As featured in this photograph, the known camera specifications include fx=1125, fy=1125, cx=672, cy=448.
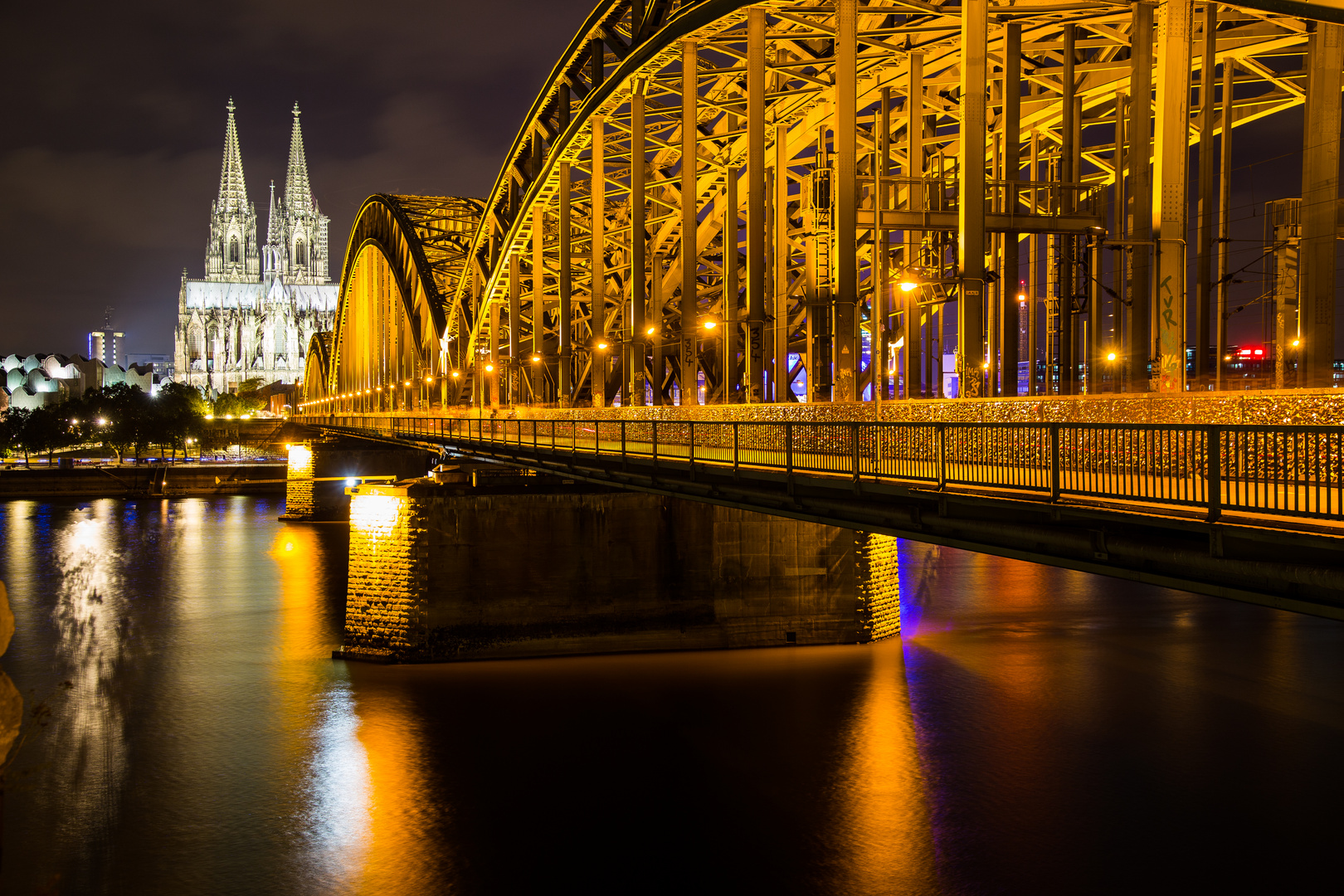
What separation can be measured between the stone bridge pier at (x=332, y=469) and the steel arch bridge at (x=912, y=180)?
2416 cm

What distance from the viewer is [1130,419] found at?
14352mm

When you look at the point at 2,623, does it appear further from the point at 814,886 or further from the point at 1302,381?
the point at 1302,381

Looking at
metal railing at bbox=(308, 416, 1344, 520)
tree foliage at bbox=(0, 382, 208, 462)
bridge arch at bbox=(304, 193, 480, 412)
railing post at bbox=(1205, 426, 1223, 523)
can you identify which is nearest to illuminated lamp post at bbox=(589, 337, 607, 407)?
metal railing at bbox=(308, 416, 1344, 520)

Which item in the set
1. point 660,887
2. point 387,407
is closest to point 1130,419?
point 660,887

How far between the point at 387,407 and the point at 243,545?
1379 inches

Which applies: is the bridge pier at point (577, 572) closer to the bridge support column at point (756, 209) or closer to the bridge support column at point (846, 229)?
the bridge support column at point (756, 209)

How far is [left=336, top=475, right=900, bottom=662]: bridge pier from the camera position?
2820cm

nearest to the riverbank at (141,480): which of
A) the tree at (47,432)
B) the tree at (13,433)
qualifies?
the tree at (47,432)

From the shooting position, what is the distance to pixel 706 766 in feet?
72.8

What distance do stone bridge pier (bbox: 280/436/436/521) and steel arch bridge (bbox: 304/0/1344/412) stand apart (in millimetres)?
24163

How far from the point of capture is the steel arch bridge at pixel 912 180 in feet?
75.3

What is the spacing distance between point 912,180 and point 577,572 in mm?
12373

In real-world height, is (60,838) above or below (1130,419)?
below

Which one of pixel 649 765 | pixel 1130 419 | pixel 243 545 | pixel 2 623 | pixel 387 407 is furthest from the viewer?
pixel 387 407
